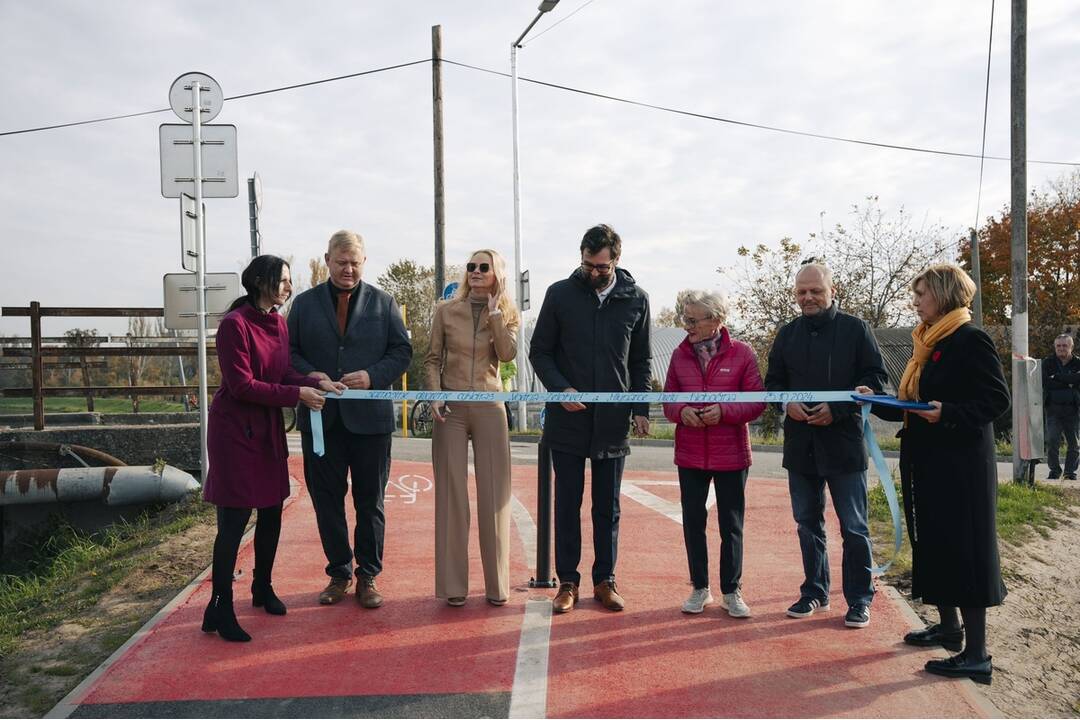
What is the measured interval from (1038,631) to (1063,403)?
8.37m

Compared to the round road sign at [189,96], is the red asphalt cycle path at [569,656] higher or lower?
lower

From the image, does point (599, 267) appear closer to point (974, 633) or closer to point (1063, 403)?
point (974, 633)

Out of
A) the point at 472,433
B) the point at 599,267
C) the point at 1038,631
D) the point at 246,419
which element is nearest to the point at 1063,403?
the point at 1038,631

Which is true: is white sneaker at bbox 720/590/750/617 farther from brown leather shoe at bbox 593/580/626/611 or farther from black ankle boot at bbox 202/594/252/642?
black ankle boot at bbox 202/594/252/642

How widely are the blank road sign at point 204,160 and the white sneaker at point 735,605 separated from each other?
5524mm

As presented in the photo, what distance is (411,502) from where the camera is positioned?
9.22 meters

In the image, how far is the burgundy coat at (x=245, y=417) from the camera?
484cm

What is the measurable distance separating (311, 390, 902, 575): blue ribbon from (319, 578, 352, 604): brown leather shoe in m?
0.86

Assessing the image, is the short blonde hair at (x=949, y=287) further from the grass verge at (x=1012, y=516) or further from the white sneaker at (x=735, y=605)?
the grass verge at (x=1012, y=516)

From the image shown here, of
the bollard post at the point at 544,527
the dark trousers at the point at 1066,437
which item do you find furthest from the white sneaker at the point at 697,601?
the dark trousers at the point at 1066,437

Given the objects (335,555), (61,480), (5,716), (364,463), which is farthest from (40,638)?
(61,480)

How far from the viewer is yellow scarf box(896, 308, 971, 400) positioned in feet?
14.8

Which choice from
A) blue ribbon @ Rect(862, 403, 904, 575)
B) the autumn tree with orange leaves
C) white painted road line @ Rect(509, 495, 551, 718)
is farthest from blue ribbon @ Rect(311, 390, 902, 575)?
the autumn tree with orange leaves

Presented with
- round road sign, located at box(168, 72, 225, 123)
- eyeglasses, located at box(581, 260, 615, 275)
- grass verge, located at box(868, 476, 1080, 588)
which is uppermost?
round road sign, located at box(168, 72, 225, 123)
